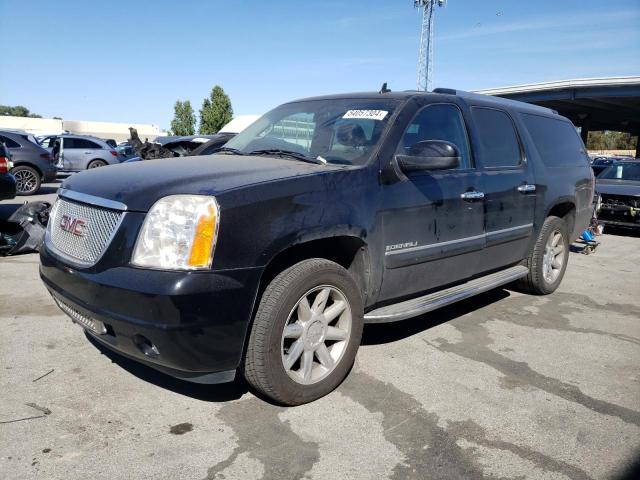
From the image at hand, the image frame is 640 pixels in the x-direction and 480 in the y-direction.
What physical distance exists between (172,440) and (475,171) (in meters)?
2.87

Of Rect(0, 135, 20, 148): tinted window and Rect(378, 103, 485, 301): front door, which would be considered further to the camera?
Rect(0, 135, 20, 148): tinted window

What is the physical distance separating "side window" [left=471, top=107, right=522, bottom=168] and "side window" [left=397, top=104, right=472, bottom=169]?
211mm

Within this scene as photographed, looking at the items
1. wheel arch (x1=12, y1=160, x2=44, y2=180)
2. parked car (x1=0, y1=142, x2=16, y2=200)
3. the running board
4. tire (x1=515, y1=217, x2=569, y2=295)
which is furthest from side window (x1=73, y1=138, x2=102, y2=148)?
the running board

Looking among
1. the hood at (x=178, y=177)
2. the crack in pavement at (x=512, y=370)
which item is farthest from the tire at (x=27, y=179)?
the crack in pavement at (x=512, y=370)

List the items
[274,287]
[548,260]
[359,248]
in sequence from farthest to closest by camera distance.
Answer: [548,260], [359,248], [274,287]

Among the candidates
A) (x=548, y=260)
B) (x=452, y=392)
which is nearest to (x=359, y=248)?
(x=452, y=392)

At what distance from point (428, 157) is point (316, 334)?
135 cm

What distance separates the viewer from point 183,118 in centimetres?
5722

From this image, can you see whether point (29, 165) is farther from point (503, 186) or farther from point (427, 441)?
point (427, 441)

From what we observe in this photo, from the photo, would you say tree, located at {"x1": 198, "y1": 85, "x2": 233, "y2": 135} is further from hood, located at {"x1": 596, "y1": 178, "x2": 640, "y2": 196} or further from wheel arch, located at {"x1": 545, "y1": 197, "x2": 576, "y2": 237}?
wheel arch, located at {"x1": 545, "y1": 197, "x2": 576, "y2": 237}

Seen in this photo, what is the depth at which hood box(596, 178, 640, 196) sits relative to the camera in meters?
10.1

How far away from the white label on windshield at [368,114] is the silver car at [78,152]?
1619cm

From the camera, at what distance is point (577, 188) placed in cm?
568

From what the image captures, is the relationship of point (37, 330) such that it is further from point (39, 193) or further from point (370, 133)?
point (39, 193)
